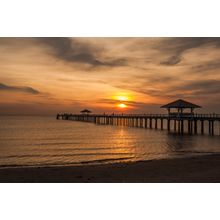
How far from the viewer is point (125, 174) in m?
7.36

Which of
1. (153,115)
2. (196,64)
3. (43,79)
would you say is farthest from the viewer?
(153,115)

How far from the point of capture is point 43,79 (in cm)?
1001

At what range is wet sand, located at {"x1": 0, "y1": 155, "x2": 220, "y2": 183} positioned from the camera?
677 centimetres

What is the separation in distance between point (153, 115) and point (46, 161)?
21.1 m

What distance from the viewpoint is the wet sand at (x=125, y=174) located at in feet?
22.2
